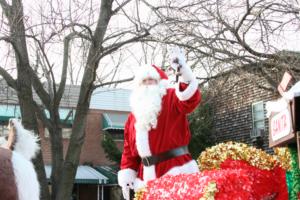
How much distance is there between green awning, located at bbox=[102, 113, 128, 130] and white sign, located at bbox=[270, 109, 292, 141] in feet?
54.7

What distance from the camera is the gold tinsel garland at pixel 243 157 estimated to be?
3825mm

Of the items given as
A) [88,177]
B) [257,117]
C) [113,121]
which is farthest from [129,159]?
[113,121]

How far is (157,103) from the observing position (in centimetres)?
446

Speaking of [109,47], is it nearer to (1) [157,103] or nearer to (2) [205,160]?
(1) [157,103]

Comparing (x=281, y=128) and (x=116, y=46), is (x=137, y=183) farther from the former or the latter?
(x=116, y=46)

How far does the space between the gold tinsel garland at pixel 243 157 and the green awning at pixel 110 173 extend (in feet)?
48.4

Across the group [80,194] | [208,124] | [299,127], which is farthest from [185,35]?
[80,194]

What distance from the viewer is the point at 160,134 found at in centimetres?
438

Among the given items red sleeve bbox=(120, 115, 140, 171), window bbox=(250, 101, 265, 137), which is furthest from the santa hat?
window bbox=(250, 101, 265, 137)

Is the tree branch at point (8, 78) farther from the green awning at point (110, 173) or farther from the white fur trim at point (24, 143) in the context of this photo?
the green awning at point (110, 173)

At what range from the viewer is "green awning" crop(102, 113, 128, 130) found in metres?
19.9

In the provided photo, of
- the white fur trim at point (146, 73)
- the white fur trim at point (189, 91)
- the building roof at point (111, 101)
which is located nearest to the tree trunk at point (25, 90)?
the white fur trim at point (146, 73)

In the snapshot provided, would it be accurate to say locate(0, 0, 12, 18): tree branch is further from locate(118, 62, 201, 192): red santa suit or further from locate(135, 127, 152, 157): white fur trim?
locate(135, 127, 152, 157): white fur trim

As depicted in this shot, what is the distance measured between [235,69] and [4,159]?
17.8 feet
